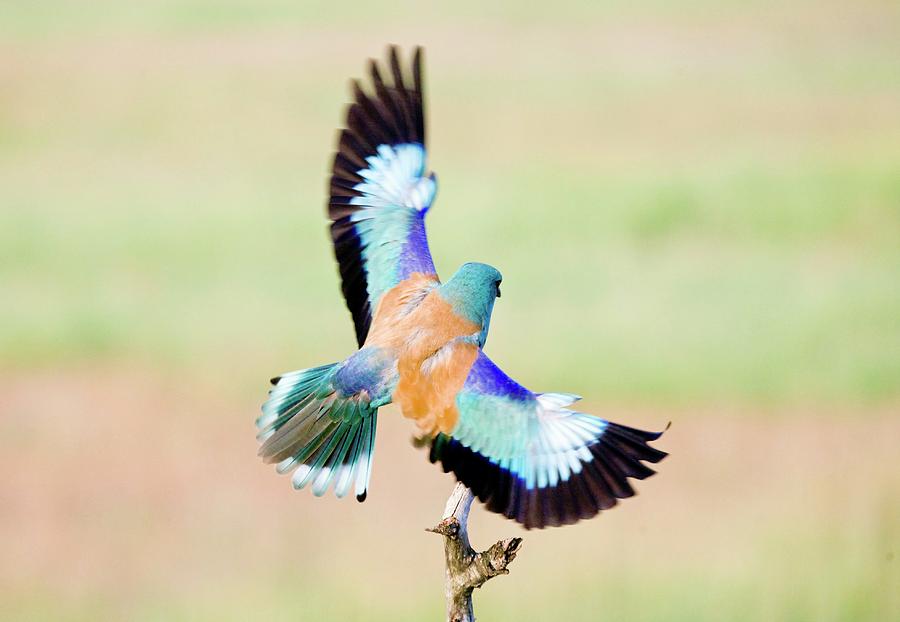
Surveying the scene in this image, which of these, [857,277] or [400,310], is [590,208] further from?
[400,310]

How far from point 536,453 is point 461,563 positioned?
413 millimetres

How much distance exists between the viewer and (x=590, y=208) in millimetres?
10820

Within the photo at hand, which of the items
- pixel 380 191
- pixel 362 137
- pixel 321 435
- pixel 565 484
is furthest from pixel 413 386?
pixel 362 137

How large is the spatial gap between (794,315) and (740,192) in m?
2.05

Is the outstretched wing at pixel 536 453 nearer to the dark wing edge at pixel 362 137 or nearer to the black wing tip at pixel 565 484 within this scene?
the black wing tip at pixel 565 484

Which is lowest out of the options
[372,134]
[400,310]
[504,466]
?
[504,466]

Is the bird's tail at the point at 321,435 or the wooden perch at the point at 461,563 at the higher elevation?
the bird's tail at the point at 321,435

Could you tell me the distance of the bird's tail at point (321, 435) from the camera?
3986 mm

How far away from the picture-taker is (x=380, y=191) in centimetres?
468

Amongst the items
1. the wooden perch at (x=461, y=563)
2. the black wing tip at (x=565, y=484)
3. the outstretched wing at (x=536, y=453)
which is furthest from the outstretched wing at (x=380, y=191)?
the wooden perch at (x=461, y=563)

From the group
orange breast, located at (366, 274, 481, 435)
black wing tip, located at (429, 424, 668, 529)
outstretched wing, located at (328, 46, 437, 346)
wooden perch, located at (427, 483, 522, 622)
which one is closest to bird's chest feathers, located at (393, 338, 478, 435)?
orange breast, located at (366, 274, 481, 435)

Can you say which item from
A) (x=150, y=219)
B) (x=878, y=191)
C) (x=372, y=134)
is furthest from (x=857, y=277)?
(x=372, y=134)

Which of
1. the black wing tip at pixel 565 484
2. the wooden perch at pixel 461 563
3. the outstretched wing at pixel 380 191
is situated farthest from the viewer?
the outstretched wing at pixel 380 191

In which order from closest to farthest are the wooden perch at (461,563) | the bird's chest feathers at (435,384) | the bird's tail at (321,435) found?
the wooden perch at (461,563) < the bird's chest feathers at (435,384) < the bird's tail at (321,435)
